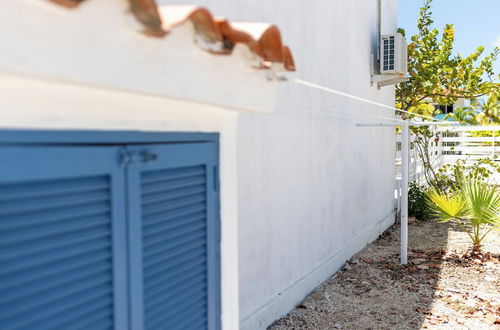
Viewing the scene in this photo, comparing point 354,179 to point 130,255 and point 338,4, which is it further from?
point 130,255

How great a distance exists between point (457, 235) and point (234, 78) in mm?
8068

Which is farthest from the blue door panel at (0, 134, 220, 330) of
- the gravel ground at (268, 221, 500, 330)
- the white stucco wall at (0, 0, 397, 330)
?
the gravel ground at (268, 221, 500, 330)

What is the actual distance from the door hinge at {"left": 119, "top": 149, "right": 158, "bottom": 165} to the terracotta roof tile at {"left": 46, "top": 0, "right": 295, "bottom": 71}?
426mm

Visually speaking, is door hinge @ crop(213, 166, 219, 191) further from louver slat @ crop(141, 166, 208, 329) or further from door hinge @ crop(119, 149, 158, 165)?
door hinge @ crop(119, 149, 158, 165)

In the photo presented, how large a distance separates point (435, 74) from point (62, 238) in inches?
442

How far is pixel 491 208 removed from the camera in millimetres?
6855

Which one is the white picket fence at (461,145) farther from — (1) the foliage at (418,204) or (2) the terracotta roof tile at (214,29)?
(2) the terracotta roof tile at (214,29)

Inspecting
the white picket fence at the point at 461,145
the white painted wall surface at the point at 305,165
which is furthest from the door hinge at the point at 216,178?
the white picket fence at the point at 461,145

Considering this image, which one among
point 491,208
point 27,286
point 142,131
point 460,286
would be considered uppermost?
point 142,131

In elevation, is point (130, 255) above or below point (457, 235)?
above

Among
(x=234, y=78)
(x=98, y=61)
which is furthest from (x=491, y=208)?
(x=98, y=61)

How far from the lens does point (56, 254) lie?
4.87 ft

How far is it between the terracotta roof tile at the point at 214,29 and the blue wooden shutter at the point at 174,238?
45cm

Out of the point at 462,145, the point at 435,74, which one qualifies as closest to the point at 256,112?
the point at 435,74
